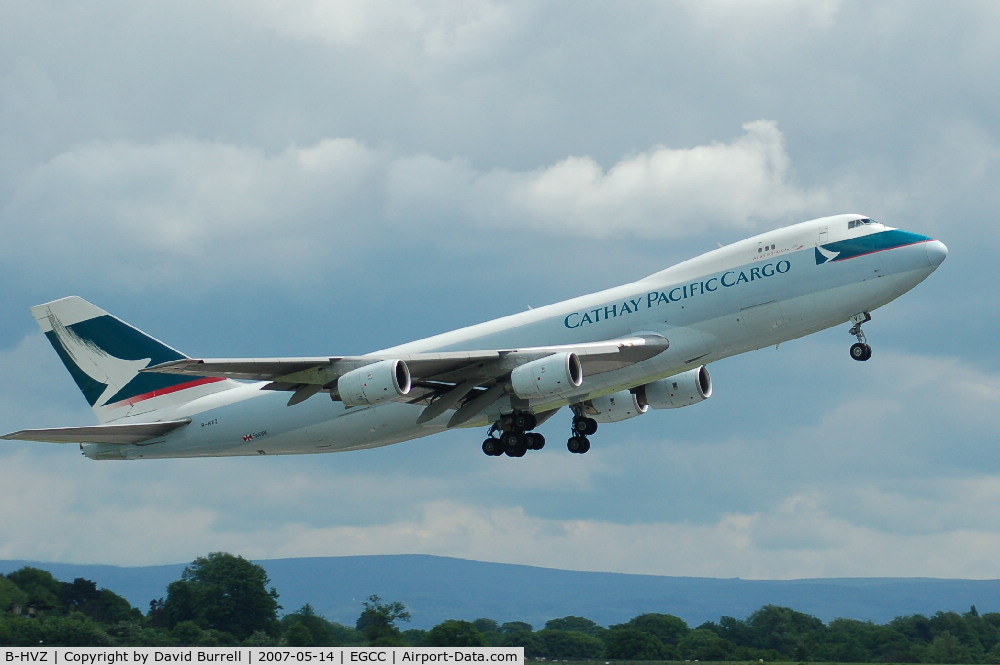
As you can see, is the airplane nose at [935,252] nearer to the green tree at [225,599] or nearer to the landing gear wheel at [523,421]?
the landing gear wheel at [523,421]

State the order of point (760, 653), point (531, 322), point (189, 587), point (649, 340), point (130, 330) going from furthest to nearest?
point (760, 653) → point (189, 587) → point (130, 330) → point (531, 322) → point (649, 340)

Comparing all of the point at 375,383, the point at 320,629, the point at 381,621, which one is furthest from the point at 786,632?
the point at 375,383

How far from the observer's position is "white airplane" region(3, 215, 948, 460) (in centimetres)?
4291

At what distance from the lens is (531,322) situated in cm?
4791

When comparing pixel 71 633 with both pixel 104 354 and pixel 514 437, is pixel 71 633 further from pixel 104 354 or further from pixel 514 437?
pixel 514 437

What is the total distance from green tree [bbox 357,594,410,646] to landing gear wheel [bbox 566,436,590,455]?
46.2 feet

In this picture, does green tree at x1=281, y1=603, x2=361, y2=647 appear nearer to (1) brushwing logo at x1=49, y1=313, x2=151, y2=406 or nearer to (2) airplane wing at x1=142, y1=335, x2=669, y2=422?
(1) brushwing logo at x1=49, y1=313, x2=151, y2=406

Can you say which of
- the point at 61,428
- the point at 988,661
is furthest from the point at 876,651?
the point at 61,428

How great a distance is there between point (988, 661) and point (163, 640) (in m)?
45.9

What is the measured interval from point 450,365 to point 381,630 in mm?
23892

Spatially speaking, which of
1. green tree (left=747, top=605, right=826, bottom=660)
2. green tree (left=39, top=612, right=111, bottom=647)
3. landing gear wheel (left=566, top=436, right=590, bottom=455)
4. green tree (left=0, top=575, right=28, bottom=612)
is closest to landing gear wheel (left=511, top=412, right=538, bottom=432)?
landing gear wheel (left=566, top=436, right=590, bottom=455)

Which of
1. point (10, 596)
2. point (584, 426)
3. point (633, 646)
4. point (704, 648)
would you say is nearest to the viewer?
point (584, 426)

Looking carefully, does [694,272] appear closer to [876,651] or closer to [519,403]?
[519,403]

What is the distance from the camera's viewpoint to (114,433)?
169 ft
